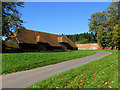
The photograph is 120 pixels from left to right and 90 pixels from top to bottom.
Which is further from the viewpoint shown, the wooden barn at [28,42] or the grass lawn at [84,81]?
the wooden barn at [28,42]

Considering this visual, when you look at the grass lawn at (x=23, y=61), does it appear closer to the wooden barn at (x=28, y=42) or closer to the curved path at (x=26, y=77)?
the curved path at (x=26, y=77)

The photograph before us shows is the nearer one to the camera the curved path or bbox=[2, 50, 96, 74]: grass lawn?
the curved path

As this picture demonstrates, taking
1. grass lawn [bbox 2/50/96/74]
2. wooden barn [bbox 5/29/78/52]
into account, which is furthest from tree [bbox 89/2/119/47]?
grass lawn [bbox 2/50/96/74]

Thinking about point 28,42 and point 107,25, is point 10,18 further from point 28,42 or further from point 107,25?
point 107,25

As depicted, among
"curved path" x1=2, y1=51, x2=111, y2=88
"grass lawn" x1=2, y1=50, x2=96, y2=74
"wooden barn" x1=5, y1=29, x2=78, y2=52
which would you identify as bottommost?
"curved path" x1=2, y1=51, x2=111, y2=88

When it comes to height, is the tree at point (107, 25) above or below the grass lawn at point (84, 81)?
above

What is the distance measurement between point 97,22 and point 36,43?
32.5 meters

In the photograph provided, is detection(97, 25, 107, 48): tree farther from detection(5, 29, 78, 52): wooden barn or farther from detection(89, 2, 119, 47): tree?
detection(5, 29, 78, 52): wooden barn

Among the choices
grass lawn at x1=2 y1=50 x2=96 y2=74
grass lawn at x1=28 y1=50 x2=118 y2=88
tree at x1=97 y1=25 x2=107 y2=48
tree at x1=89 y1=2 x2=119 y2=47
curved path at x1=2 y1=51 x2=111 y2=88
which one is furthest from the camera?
tree at x1=97 y1=25 x2=107 y2=48

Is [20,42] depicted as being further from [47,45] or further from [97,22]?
[97,22]

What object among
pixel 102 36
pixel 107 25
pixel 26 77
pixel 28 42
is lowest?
pixel 26 77

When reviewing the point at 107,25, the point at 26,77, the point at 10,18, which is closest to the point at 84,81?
the point at 26,77

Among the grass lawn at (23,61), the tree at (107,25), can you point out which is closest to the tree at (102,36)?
the tree at (107,25)

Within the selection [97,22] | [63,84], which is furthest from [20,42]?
[97,22]
